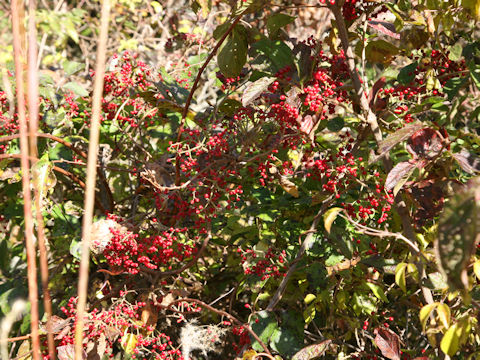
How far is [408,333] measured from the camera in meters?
1.90

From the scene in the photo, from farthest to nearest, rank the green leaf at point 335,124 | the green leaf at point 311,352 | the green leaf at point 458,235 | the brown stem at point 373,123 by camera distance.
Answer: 1. the green leaf at point 335,124
2. the green leaf at point 311,352
3. the brown stem at point 373,123
4. the green leaf at point 458,235

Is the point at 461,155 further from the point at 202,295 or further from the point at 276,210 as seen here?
the point at 202,295

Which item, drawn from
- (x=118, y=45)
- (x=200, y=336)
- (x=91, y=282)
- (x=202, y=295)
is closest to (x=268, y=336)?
(x=200, y=336)

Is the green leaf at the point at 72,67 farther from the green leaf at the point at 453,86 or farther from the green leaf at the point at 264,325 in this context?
the green leaf at the point at 453,86

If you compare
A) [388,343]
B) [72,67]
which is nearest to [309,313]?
[388,343]

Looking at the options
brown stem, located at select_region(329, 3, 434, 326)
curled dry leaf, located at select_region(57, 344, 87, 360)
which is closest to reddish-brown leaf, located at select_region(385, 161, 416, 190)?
brown stem, located at select_region(329, 3, 434, 326)

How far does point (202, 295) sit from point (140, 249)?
0.57m

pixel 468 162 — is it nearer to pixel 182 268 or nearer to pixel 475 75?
pixel 475 75

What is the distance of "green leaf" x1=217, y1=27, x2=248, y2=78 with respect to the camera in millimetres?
1431

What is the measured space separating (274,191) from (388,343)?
26.7 inches

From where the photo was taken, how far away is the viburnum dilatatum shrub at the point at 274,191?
132 centimetres

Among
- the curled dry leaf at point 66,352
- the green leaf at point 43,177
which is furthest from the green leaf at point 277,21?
the curled dry leaf at point 66,352

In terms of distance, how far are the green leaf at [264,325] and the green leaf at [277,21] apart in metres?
0.78

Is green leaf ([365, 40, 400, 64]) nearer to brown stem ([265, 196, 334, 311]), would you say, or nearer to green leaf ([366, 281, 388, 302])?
brown stem ([265, 196, 334, 311])
